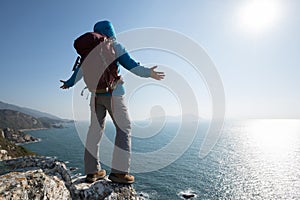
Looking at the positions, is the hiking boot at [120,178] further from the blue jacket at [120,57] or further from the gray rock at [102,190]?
the blue jacket at [120,57]

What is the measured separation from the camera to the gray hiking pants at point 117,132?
165 inches

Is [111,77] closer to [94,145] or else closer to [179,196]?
[94,145]

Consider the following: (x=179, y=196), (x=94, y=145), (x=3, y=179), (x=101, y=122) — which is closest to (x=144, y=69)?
(x=101, y=122)

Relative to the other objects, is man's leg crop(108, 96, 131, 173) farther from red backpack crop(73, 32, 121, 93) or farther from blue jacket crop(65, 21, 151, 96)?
red backpack crop(73, 32, 121, 93)

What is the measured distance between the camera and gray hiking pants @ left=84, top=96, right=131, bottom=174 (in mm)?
4191

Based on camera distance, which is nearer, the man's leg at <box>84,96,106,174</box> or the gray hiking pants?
the gray hiking pants

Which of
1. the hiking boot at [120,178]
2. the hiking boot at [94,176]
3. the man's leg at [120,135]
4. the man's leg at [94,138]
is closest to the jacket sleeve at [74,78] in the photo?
the man's leg at [94,138]

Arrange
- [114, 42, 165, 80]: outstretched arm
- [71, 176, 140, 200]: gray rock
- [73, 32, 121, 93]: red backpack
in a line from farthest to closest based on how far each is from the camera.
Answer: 1. [114, 42, 165, 80]: outstretched arm
2. [73, 32, 121, 93]: red backpack
3. [71, 176, 140, 200]: gray rock

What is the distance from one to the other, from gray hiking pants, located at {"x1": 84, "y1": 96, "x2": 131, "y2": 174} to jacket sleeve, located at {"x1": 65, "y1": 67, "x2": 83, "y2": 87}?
1.94ft

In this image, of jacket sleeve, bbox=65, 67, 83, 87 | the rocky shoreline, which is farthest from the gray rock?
jacket sleeve, bbox=65, 67, 83, 87

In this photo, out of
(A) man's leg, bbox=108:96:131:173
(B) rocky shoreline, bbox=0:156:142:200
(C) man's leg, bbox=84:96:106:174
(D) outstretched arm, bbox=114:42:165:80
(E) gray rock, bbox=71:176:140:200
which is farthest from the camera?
(C) man's leg, bbox=84:96:106:174

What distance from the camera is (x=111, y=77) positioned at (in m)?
4.09

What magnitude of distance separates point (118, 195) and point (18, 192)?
6.38 feet

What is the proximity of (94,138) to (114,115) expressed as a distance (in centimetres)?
78
